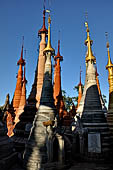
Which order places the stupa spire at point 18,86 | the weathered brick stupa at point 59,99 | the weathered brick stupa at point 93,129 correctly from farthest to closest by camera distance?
the stupa spire at point 18,86 < the weathered brick stupa at point 59,99 < the weathered brick stupa at point 93,129

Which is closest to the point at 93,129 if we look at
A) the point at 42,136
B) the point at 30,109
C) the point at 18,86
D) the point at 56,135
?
the point at 56,135

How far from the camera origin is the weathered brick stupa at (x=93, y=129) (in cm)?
814

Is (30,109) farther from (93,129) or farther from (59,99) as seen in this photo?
(93,129)

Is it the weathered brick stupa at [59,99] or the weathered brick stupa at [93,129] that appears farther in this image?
the weathered brick stupa at [59,99]

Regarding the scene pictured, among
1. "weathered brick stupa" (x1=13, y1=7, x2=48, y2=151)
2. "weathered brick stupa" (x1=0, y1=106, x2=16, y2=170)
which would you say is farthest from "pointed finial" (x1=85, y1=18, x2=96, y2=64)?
"weathered brick stupa" (x1=0, y1=106, x2=16, y2=170)

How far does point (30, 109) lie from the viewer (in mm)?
13664

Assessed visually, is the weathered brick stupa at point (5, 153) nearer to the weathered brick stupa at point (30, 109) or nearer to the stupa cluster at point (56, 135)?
the stupa cluster at point (56, 135)

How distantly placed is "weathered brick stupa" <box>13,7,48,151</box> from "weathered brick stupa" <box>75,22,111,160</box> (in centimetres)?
475

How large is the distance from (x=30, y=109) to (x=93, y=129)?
7166 millimetres

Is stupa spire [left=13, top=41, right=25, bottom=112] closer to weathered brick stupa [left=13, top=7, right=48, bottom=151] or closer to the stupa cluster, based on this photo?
weathered brick stupa [left=13, top=7, right=48, bottom=151]

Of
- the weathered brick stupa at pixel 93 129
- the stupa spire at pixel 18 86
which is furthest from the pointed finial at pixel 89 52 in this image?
the stupa spire at pixel 18 86

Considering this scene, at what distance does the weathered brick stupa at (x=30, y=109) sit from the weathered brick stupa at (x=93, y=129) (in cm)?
475

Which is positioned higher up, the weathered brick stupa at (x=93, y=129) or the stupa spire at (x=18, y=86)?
the stupa spire at (x=18, y=86)

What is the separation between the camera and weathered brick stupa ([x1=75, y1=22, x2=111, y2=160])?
8141 millimetres
